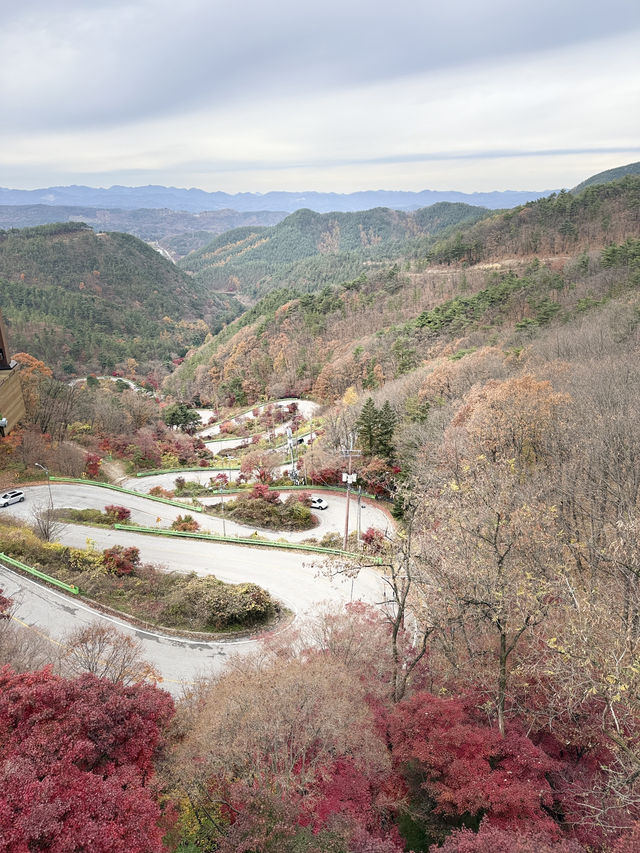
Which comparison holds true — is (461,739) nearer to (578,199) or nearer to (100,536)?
(100,536)

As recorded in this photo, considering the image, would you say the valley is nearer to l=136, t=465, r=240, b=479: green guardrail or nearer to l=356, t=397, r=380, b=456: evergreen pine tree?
l=356, t=397, r=380, b=456: evergreen pine tree

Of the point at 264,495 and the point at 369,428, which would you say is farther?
the point at 369,428

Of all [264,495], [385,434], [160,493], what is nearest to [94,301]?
[160,493]

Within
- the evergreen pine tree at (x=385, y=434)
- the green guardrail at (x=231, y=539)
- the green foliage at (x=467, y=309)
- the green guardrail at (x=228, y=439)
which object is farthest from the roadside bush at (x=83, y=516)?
the green foliage at (x=467, y=309)

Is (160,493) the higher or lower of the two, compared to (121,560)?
lower

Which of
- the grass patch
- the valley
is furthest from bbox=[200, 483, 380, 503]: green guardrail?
the grass patch

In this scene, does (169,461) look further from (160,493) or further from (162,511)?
(162,511)

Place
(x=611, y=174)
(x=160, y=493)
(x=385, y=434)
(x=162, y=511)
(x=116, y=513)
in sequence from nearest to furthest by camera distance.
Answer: (x=116, y=513), (x=162, y=511), (x=385, y=434), (x=160, y=493), (x=611, y=174)
